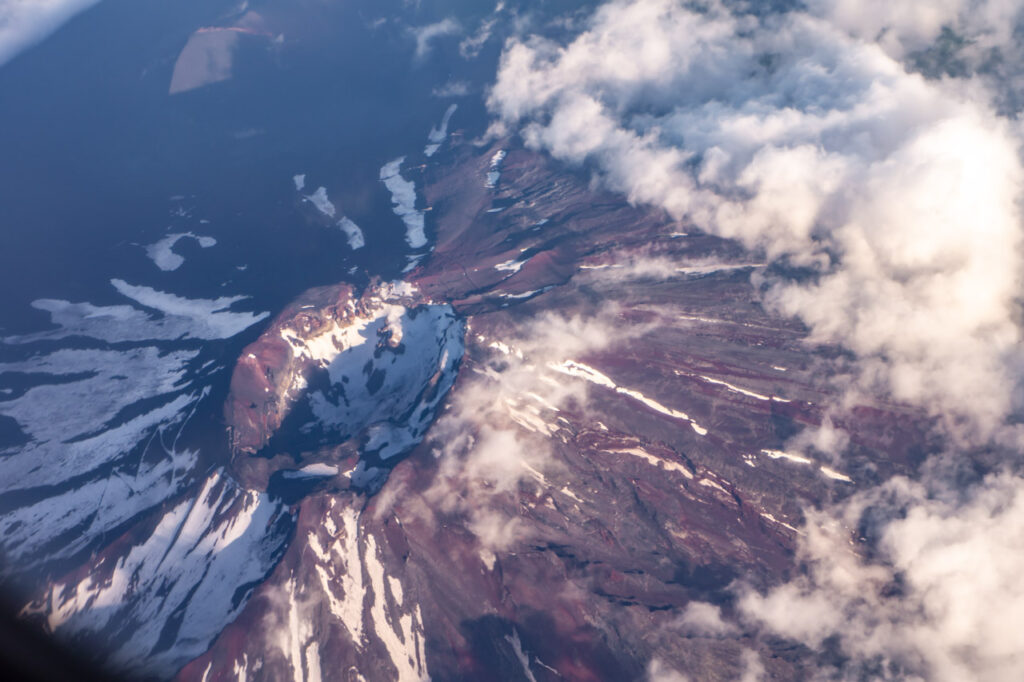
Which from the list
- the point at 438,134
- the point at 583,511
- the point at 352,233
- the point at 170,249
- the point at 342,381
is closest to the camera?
the point at 583,511

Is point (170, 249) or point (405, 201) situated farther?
point (405, 201)

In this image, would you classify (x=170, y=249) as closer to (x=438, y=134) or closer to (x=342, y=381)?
(x=342, y=381)

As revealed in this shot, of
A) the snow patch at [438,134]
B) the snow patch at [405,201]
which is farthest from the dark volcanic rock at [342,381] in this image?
the snow patch at [438,134]

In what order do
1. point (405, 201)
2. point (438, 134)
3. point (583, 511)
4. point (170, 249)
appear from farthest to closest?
point (438, 134) < point (405, 201) < point (170, 249) < point (583, 511)

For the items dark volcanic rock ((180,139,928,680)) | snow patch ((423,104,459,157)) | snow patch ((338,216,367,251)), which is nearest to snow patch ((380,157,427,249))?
snow patch ((423,104,459,157))

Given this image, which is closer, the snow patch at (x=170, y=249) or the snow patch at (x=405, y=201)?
the snow patch at (x=405, y=201)

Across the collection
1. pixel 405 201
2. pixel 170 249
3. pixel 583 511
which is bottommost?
pixel 583 511

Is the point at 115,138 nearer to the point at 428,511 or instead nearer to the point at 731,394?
the point at 428,511

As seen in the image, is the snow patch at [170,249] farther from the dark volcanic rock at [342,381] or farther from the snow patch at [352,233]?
the dark volcanic rock at [342,381]

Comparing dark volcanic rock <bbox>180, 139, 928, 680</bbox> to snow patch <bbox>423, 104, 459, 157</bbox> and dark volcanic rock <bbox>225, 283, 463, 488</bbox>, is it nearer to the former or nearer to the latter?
dark volcanic rock <bbox>225, 283, 463, 488</bbox>

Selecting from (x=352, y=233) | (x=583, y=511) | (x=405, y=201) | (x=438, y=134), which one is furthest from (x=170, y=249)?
(x=583, y=511)

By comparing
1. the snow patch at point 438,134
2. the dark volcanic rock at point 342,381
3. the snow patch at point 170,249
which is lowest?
the dark volcanic rock at point 342,381
